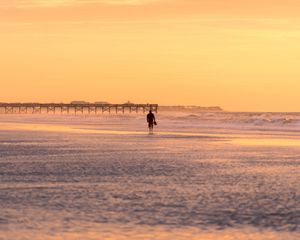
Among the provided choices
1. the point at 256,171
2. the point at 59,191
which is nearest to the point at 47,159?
the point at 256,171

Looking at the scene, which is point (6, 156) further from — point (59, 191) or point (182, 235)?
point (182, 235)

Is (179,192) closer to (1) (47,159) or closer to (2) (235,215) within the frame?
(2) (235,215)

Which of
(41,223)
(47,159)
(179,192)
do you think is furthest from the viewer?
(47,159)

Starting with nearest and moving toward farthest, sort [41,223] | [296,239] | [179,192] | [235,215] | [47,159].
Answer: [296,239], [41,223], [235,215], [179,192], [47,159]

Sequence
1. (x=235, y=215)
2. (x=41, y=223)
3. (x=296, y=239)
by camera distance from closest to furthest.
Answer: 1. (x=296, y=239)
2. (x=41, y=223)
3. (x=235, y=215)

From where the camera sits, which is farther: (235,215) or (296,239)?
(235,215)

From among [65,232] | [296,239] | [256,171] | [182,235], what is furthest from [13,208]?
[256,171]

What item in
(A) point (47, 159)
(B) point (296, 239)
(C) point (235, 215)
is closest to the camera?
(B) point (296, 239)

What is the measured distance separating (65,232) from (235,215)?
392 centimetres

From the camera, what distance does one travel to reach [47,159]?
31203 mm

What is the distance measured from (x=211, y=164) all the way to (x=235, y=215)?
45.2ft

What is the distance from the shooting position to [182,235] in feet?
43.7

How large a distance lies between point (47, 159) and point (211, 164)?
7104 millimetres

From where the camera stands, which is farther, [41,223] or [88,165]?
[88,165]
